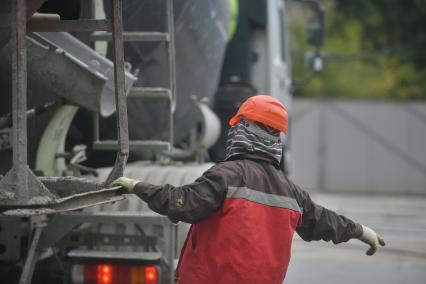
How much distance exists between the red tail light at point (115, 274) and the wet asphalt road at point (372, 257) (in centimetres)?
279

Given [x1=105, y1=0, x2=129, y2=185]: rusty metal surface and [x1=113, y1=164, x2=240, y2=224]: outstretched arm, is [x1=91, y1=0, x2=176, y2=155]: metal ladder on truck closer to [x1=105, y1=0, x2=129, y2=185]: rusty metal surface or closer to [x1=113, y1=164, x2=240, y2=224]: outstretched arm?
[x1=105, y1=0, x2=129, y2=185]: rusty metal surface

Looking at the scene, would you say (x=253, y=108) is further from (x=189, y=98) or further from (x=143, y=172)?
(x=189, y=98)

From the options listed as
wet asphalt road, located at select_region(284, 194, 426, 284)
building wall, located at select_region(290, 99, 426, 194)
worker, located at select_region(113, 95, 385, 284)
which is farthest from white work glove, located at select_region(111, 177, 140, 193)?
building wall, located at select_region(290, 99, 426, 194)

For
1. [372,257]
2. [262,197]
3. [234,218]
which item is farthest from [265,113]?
[372,257]

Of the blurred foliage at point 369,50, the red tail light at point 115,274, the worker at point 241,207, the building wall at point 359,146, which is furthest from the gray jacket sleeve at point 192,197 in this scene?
the blurred foliage at point 369,50

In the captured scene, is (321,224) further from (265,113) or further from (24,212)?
(24,212)

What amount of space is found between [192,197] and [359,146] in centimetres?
1570

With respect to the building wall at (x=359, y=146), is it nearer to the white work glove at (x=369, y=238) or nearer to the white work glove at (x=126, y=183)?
the white work glove at (x=369, y=238)

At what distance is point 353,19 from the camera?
26.0 meters

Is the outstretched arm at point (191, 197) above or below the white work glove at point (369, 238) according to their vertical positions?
above

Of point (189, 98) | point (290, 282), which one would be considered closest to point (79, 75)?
point (189, 98)

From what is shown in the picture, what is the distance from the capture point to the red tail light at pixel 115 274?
Result: 15.4 feet

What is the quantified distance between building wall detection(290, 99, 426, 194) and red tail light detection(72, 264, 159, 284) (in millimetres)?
14185

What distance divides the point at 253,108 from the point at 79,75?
1031mm
